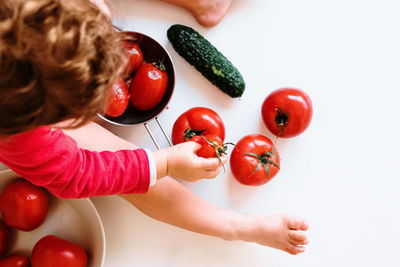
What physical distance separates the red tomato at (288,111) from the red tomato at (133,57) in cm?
32

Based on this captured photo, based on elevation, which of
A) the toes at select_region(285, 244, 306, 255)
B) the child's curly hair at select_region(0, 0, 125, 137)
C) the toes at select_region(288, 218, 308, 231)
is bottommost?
the toes at select_region(285, 244, 306, 255)

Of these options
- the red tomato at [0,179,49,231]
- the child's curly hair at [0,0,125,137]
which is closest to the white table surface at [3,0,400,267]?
the red tomato at [0,179,49,231]

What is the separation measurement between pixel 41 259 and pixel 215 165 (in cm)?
42

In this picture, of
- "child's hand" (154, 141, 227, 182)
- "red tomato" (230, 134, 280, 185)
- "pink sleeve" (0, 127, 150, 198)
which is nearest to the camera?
"pink sleeve" (0, 127, 150, 198)

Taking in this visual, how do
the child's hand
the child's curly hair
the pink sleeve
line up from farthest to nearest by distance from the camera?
the child's hand → the pink sleeve → the child's curly hair

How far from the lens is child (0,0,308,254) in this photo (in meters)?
0.41

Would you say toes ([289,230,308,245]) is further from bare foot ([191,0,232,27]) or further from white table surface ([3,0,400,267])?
bare foot ([191,0,232,27])

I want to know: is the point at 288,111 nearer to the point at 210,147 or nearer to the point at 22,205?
the point at 210,147

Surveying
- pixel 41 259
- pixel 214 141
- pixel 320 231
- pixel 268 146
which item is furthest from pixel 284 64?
pixel 41 259

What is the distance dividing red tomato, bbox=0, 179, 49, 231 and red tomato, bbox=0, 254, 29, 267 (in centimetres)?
6

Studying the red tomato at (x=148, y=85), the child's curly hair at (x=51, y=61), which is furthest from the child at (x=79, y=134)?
the red tomato at (x=148, y=85)

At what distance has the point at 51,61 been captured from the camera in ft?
1.36

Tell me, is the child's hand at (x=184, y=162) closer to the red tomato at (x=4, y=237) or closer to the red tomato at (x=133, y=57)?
the red tomato at (x=133, y=57)

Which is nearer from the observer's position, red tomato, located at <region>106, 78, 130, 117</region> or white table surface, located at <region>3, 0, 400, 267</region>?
red tomato, located at <region>106, 78, 130, 117</region>
